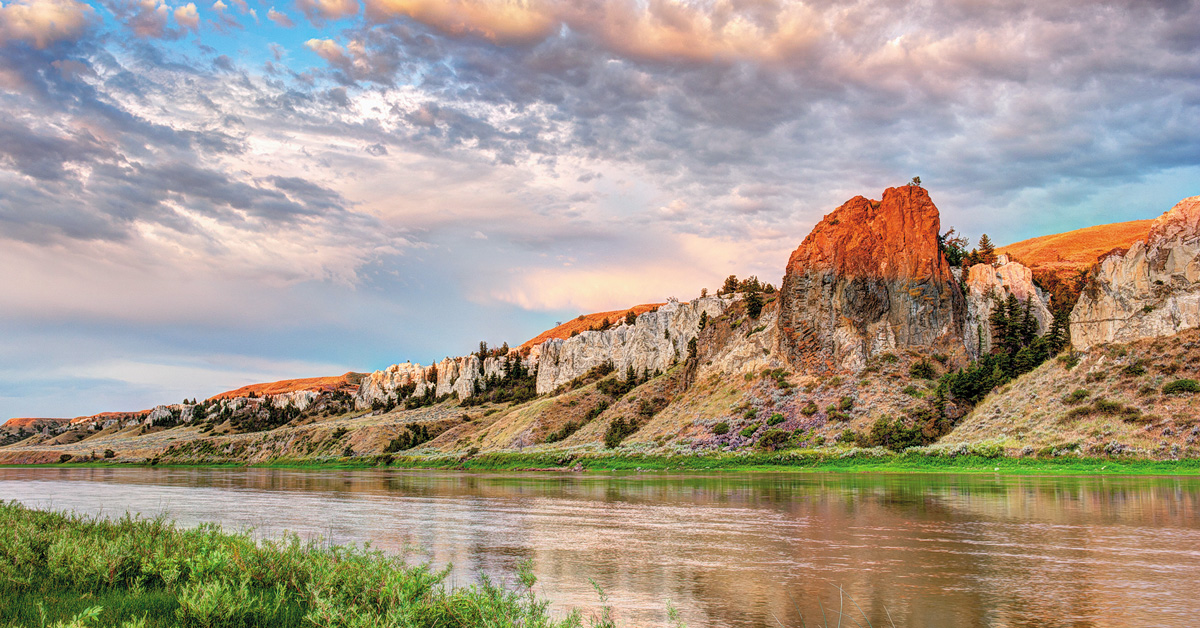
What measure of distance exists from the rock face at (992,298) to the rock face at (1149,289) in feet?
53.8

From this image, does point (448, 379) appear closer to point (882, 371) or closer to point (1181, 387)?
point (882, 371)

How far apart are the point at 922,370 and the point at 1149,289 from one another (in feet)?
69.2

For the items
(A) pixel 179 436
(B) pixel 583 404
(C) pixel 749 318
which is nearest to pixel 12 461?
(A) pixel 179 436

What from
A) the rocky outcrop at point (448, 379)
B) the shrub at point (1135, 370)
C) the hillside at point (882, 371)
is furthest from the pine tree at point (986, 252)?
the rocky outcrop at point (448, 379)

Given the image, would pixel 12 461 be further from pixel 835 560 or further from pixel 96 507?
pixel 835 560

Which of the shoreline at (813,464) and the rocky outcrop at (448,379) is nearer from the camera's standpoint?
the shoreline at (813,464)

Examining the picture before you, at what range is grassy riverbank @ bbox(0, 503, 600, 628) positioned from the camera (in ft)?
28.1

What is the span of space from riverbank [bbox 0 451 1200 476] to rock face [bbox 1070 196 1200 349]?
19.2 m

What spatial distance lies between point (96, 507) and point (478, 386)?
134904 millimetres

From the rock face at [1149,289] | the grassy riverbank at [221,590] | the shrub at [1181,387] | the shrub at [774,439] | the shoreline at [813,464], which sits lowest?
the shoreline at [813,464]

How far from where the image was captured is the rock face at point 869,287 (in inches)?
3174

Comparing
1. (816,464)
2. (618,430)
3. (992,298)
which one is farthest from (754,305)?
(816,464)

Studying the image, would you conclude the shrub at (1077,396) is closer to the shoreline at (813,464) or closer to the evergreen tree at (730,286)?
the shoreline at (813,464)

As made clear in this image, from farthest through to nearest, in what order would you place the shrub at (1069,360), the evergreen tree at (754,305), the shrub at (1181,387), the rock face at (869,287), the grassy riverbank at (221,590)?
the evergreen tree at (754,305), the rock face at (869,287), the shrub at (1069,360), the shrub at (1181,387), the grassy riverbank at (221,590)
